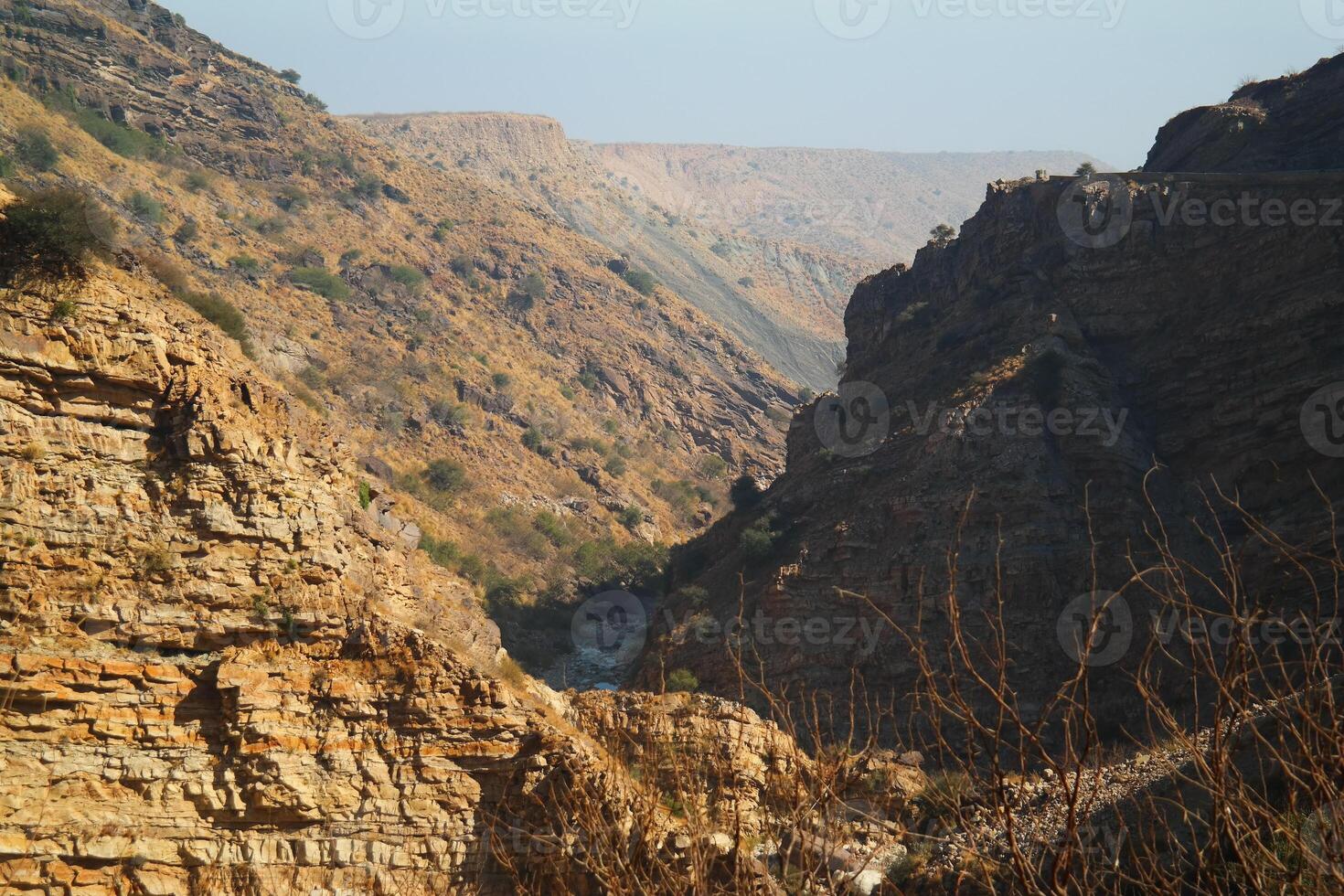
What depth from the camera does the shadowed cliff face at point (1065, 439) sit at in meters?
25.3

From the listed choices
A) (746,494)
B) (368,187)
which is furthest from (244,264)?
(746,494)

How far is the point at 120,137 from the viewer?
169 ft

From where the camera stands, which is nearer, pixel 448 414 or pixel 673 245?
pixel 448 414

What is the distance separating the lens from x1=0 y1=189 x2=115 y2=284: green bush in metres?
14.4

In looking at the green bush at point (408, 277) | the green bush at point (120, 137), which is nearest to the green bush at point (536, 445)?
the green bush at point (408, 277)

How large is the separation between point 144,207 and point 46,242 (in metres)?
34.9

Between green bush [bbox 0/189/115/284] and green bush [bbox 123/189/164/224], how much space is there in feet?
110

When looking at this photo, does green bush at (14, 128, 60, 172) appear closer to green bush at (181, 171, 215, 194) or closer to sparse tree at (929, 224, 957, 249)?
green bush at (181, 171, 215, 194)

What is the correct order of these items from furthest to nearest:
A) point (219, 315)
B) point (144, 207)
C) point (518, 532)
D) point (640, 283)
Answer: point (640, 283) < point (144, 207) < point (518, 532) < point (219, 315)

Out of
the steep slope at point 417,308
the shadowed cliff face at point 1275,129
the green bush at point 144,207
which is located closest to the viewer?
the shadowed cliff face at point 1275,129

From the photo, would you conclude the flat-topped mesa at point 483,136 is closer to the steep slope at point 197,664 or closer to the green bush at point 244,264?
the green bush at point 244,264

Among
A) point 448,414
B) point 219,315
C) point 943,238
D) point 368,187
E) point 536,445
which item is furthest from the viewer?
point 368,187

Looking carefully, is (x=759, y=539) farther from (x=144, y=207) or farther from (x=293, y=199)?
(x=293, y=199)

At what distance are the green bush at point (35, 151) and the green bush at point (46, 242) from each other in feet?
106
